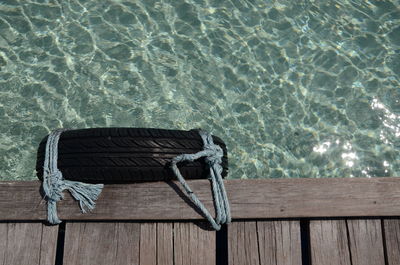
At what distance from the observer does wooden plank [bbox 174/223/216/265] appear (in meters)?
3.29

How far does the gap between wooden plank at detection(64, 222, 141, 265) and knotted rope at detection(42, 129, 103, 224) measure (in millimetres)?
142

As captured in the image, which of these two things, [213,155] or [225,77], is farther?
[225,77]

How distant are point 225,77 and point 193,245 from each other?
2.51 m

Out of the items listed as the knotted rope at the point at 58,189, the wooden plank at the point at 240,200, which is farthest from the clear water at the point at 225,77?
the knotted rope at the point at 58,189

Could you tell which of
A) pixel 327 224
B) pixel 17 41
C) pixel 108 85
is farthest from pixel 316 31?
pixel 17 41

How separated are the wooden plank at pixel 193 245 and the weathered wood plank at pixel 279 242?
343 millimetres

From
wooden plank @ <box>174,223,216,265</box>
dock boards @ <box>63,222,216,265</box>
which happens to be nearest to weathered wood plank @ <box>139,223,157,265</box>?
dock boards @ <box>63,222,216,265</box>

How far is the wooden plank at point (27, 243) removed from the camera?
3291mm

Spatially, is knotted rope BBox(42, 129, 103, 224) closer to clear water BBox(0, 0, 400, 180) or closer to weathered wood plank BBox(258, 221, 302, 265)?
weathered wood plank BBox(258, 221, 302, 265)

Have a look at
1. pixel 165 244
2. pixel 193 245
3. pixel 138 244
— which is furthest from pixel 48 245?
pixel 193 245

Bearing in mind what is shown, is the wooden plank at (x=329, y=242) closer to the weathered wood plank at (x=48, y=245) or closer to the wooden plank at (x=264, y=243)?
the wooden plank at (x=264, y=243)

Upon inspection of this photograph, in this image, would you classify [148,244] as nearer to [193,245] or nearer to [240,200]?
[193,245]

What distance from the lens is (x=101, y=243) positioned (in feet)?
10.8

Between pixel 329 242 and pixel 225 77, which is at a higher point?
pixel 329 242
